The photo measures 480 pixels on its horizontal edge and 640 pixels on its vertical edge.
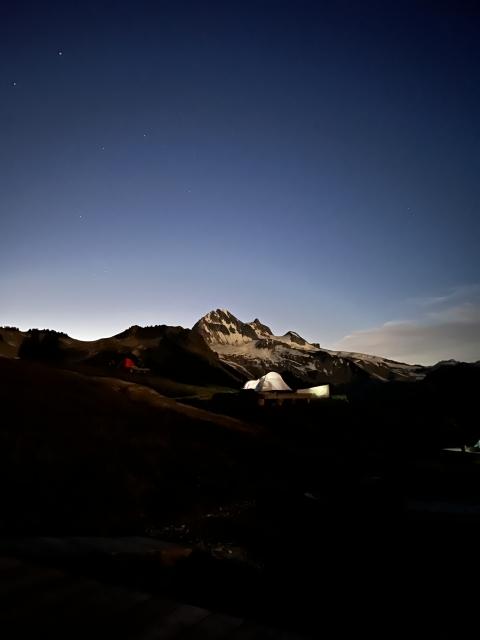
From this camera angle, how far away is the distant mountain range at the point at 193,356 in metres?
76.6

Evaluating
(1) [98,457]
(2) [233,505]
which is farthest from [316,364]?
(1) [98,457]

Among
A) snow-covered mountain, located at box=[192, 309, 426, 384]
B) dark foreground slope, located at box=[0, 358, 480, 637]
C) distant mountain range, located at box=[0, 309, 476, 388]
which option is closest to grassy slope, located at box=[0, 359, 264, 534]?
dark foreground slope, located at box=[0, 358, 480, 637]

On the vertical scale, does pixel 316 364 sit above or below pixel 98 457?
above

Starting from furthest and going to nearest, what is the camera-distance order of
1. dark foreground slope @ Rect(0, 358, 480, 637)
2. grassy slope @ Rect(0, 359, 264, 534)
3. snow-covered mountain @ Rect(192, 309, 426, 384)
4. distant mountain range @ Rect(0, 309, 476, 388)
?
1. snow-covered mountain @ Rect(192, 309, 426, 384)
2. distant mountain range @ Rect(0, 309, 476, 388)
3. grassy slope @ Rect(0, 359, 264, 534)
4. dark foreground slope @ Rect(0, 358, 480, 637)

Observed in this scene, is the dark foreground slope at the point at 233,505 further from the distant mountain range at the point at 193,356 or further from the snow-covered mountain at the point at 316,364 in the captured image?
the snow-covered mountain at the point at 316,364

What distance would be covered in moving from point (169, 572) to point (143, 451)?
32.5 ft

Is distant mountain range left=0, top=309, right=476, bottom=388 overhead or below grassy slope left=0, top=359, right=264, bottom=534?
overhead

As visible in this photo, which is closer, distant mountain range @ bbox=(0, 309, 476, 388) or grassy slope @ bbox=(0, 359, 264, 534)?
grassy slope @ bbox=(0, 359, 264, 534)

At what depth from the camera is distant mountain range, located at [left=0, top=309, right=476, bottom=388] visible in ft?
251

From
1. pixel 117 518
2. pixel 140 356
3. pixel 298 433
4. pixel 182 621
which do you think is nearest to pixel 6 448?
pixel 117 518

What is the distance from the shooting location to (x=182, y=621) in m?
2.64

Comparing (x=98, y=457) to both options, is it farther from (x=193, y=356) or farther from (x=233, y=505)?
(x=193, y=356)

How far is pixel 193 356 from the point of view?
336 feet

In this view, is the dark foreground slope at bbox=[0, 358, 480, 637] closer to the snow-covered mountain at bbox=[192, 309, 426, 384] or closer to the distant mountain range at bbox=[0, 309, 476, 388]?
the distant mountain range at bbox=[0, 309, 476, 388]
